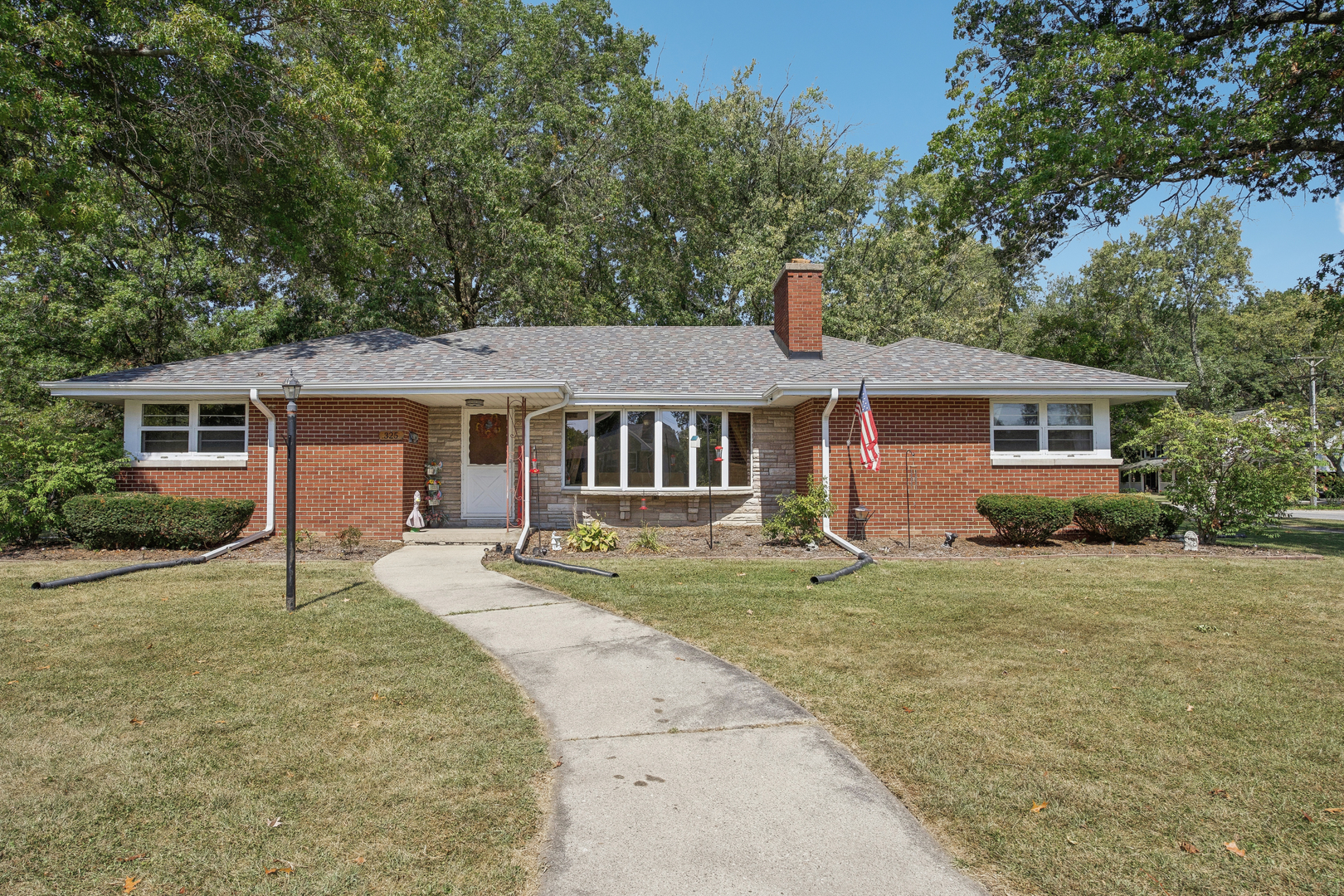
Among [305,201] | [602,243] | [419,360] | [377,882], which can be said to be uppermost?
[602,243]

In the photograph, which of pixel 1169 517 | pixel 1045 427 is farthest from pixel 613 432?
pixel 1169 517

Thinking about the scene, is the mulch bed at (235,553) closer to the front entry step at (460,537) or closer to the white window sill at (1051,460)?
the front entry step at (460,537)

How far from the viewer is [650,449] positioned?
13.7 meters

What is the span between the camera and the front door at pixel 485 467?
14.3 metres

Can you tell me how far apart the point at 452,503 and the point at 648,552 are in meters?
5.00

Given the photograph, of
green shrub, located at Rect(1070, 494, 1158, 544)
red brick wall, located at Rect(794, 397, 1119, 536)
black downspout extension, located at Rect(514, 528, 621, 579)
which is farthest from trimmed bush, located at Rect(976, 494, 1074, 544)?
black downspout extension, located at Rect(514, 528, 621, 579)

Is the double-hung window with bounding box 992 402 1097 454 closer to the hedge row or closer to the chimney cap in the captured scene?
the hedge row

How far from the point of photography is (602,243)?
26562 mm

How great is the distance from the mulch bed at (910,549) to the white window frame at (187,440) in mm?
5608

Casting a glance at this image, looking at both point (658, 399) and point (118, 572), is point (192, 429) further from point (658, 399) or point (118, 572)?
point (658, 399)

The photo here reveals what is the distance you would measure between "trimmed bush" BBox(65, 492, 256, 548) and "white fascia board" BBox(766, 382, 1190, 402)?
9621mm

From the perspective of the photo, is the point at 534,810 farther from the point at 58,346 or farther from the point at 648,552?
the point at 58,346

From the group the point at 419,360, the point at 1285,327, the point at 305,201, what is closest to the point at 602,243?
the point at 305,201

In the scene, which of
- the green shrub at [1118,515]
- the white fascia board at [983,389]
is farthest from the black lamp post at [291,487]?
the green shrub at [1118,515]
